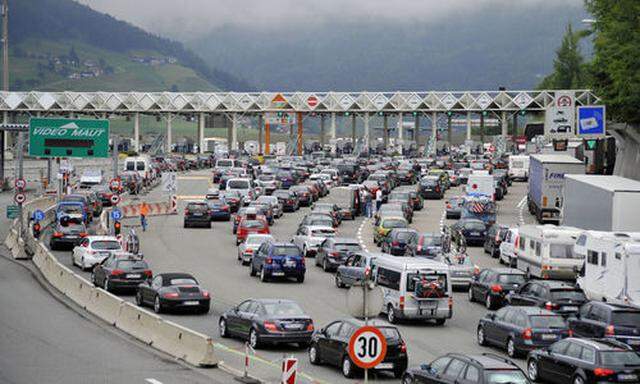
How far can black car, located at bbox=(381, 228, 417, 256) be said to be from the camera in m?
44.5

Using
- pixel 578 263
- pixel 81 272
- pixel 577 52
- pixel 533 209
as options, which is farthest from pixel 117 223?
pixel 577 52

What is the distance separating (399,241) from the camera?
44781 mm

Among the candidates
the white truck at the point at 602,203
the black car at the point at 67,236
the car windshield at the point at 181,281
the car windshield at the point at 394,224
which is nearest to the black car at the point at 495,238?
the white truck at the point at 602,203

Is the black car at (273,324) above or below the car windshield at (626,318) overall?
below

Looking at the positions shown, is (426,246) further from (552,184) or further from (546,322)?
(552,184)

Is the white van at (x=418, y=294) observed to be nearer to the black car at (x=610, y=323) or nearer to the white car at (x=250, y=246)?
the black car at (x=610, y=323)

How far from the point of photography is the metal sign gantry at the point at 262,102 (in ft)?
436

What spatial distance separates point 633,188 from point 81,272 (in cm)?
2018

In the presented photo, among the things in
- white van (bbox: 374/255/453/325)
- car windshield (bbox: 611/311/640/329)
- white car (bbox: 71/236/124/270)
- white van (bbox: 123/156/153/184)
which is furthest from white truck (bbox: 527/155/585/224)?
white van (bbox: 123/156/153/184)

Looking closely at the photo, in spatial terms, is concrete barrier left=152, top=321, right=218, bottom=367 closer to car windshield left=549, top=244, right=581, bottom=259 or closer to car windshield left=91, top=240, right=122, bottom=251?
car windshield left=91, top=240, right=122, bottom=251

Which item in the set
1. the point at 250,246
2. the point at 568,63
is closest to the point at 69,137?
the point at 250,246

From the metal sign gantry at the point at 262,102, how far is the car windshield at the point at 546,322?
106 metres

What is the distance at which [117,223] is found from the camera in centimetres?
5072

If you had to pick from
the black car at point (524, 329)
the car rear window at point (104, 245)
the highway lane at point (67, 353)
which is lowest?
the highway lane at point (67, 353)
